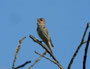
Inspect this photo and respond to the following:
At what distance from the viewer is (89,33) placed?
1770 millimetres

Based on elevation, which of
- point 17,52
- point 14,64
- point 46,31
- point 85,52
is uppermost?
point 46,31

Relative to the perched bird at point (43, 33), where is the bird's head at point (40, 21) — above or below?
above

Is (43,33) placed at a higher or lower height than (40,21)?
lower

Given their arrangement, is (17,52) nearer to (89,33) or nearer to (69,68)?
(69,68)

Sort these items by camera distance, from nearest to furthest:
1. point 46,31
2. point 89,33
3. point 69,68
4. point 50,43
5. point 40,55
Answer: point 89,33, point 69,68, point 40,55, point 50,43, point 46,31

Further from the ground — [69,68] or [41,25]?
[41,25]

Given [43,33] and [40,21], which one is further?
[40,21]

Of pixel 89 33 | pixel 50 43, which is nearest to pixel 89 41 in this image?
pixel 89 33

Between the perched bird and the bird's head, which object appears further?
the bird's head

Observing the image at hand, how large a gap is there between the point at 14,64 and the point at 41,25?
24.1ft

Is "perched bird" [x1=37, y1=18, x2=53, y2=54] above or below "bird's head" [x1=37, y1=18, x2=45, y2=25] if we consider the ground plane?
below

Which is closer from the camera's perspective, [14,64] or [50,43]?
[14,64]

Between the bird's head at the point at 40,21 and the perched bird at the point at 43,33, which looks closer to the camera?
the perched bird at the point at 43,33

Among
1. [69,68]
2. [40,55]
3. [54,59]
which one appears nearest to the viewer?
[69,68]
